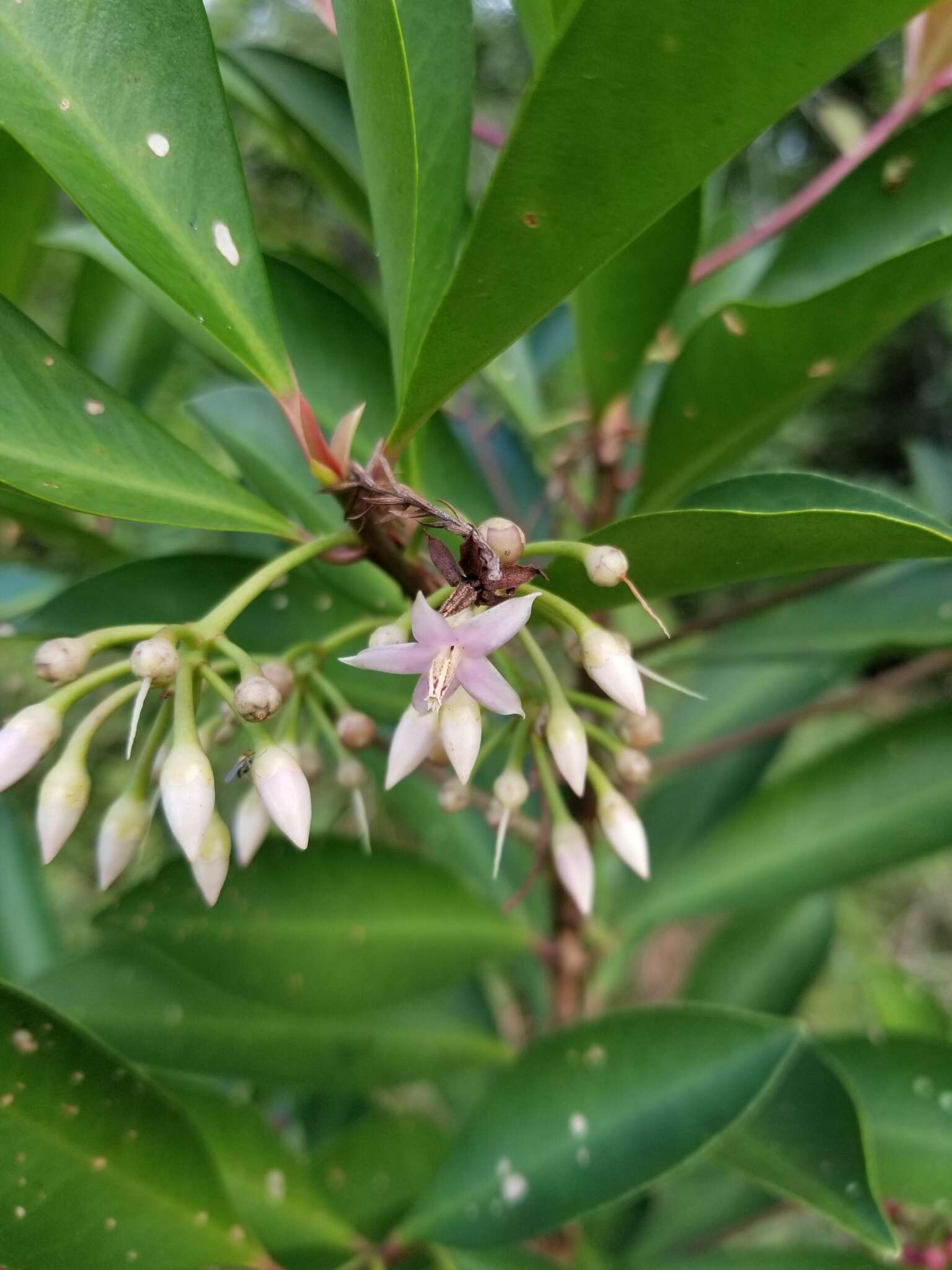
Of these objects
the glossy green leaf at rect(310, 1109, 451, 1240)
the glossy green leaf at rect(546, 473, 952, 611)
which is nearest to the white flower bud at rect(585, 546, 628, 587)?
the glossy green leaf at rect(546, 473, 952, 611)

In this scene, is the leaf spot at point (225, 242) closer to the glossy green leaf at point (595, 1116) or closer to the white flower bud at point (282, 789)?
the white flower bud at point (282, 789)

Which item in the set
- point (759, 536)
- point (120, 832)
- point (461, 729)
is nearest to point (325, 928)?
point (120, 832)

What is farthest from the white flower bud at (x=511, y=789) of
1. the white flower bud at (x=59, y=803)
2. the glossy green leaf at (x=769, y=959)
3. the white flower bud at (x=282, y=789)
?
the glossy green leaf at (x=769, y=959)

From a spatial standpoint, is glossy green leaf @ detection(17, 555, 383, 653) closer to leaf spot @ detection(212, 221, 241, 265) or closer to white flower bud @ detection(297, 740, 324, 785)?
white flower bud @ detection(297, 740, 324, 785)

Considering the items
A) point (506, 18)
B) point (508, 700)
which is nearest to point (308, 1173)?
point (508, 700)

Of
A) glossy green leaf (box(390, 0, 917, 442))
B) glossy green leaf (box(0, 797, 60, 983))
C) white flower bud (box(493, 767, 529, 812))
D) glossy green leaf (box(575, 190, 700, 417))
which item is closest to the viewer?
glossy green leaf (box(390, 0, 917, 442))

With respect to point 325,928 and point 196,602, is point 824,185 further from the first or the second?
point 325,928
